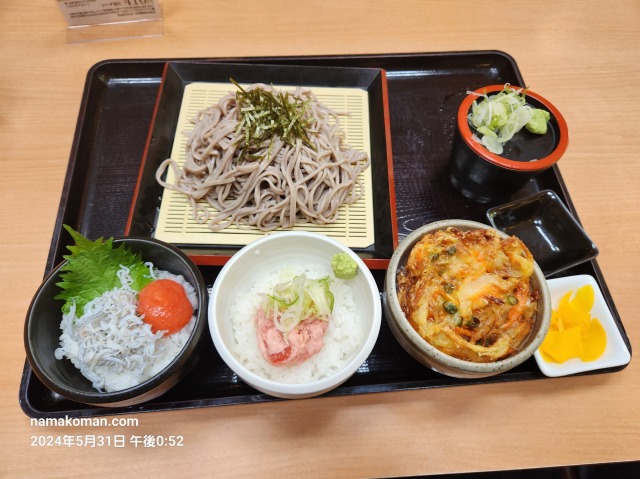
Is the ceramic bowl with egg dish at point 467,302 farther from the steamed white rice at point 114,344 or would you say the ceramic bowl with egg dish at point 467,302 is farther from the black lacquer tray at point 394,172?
the steamed white rice at point 114,344

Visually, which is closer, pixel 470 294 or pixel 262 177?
pixel 470 294

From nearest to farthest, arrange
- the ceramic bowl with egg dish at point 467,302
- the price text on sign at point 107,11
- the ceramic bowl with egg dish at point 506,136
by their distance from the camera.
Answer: the ceramic bowl with egg dish at point 467,302, the ceramic bowl with egg dish at point 506,136, the price text on sign at point 107,11

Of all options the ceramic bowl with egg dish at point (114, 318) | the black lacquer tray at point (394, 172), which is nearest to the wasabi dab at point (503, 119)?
the black lacquer tray at point (394, 172)

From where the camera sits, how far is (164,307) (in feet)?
4.73

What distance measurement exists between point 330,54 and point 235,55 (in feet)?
1.85

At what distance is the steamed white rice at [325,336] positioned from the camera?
1.43 metres

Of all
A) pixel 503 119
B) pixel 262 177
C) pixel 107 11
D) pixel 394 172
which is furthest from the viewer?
pixel 107 11

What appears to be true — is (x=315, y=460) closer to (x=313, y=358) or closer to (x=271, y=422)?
(x=271, y=422)

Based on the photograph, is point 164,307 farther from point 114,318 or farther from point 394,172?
point 394,172

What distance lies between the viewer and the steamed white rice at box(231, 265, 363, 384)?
56.3 inches

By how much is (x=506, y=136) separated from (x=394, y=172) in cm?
55

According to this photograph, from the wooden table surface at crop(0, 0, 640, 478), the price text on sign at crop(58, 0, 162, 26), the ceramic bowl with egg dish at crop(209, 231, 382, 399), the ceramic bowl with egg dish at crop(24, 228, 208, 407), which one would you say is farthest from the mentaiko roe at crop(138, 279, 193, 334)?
the price text on sign at crop(58, 0, 162, 26)

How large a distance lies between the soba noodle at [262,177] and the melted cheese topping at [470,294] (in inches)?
24.1

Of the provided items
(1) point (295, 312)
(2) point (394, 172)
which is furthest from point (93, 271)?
(2) point (394, 172)
